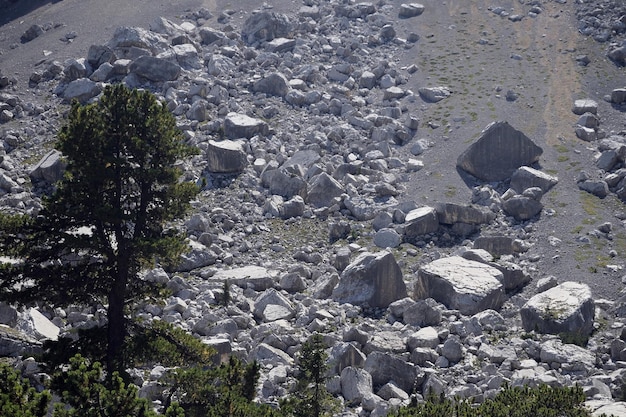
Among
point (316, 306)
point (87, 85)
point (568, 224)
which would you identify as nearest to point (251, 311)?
Result: point (316, 306)

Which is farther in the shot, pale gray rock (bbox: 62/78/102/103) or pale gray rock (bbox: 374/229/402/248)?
pale gray rock (bbox: 62/78/102/103)

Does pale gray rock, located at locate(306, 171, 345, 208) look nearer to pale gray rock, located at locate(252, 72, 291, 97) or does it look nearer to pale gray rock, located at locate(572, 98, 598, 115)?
pale gray rock, located at locate(252, 72, 291, 97)

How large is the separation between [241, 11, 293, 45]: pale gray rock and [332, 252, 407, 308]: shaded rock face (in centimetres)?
3205

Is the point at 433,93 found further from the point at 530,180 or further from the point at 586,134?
the point at 530,180

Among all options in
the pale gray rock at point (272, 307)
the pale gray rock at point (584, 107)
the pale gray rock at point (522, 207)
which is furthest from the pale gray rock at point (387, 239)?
the pale gray rock at point (584, 107)

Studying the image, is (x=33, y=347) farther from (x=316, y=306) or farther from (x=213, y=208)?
(x=213, y=208)

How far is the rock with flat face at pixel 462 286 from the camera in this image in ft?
134

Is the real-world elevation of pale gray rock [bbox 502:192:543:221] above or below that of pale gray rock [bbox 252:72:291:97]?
below

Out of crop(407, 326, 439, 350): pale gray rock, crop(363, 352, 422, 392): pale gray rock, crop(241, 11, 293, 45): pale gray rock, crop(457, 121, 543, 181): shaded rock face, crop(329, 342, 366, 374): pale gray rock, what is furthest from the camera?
crop(241, 11, 293, 45): pale gray rock

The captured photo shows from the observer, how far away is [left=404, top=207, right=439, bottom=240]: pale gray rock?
Result: 157ft

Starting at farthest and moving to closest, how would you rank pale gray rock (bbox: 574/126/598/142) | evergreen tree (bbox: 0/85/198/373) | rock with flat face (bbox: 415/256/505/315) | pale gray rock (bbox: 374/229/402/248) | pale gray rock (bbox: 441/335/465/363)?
pale gray rock (bbox: 574/126/598/142), pale gray rock (bbox: 374/229/402/248), rock with flat face (bbox: 415/256/505/315), pale gray rock (bbox: 441/335/465/363), evergreen tree (bbox: 0/85/198/373)

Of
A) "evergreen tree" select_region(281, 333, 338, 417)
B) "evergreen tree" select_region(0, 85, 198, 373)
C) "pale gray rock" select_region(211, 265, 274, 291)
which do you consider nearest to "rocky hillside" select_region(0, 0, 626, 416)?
"pale gray rock" select_region(211, 265, 274, 291)

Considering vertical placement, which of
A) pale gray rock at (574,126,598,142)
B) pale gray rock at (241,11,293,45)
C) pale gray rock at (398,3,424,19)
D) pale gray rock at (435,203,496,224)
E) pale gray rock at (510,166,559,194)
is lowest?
pale gray rock at (574,126,598,142)

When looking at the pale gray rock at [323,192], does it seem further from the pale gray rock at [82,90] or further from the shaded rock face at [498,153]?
the pale gray rock at [82,90]
